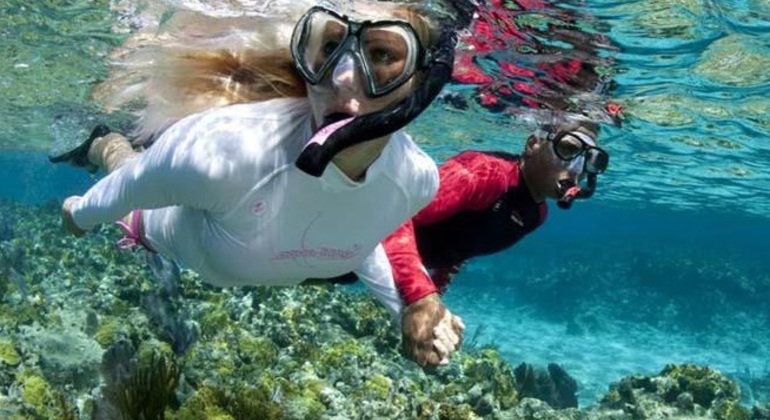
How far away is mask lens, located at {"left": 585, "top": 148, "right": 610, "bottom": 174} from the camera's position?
313 inches

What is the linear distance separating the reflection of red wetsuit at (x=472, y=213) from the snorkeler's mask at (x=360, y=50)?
2381 millimetres

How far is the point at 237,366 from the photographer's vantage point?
33.0ft

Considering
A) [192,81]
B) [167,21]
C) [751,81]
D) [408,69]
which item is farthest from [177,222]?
[751,81]

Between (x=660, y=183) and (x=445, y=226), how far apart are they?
1098 inches

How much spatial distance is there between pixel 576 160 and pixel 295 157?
4.93 metres

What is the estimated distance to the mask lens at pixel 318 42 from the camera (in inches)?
134

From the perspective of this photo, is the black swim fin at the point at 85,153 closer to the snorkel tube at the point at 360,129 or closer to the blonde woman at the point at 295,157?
the blonde woman at the point at 295,157

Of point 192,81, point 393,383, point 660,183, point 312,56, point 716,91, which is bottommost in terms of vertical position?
point 660,183

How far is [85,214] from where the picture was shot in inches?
171

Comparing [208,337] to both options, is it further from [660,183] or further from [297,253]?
[660,183]

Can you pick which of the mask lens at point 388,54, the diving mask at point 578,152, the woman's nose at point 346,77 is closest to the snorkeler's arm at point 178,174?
the woman's nose at point 346,77

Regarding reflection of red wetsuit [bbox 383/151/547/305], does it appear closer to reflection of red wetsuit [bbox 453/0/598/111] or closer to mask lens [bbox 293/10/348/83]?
mask lens [bbox 293/10/348/83]

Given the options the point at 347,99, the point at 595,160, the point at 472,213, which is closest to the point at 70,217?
the point at 347,99

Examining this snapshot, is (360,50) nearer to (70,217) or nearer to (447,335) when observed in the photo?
(447,335)
